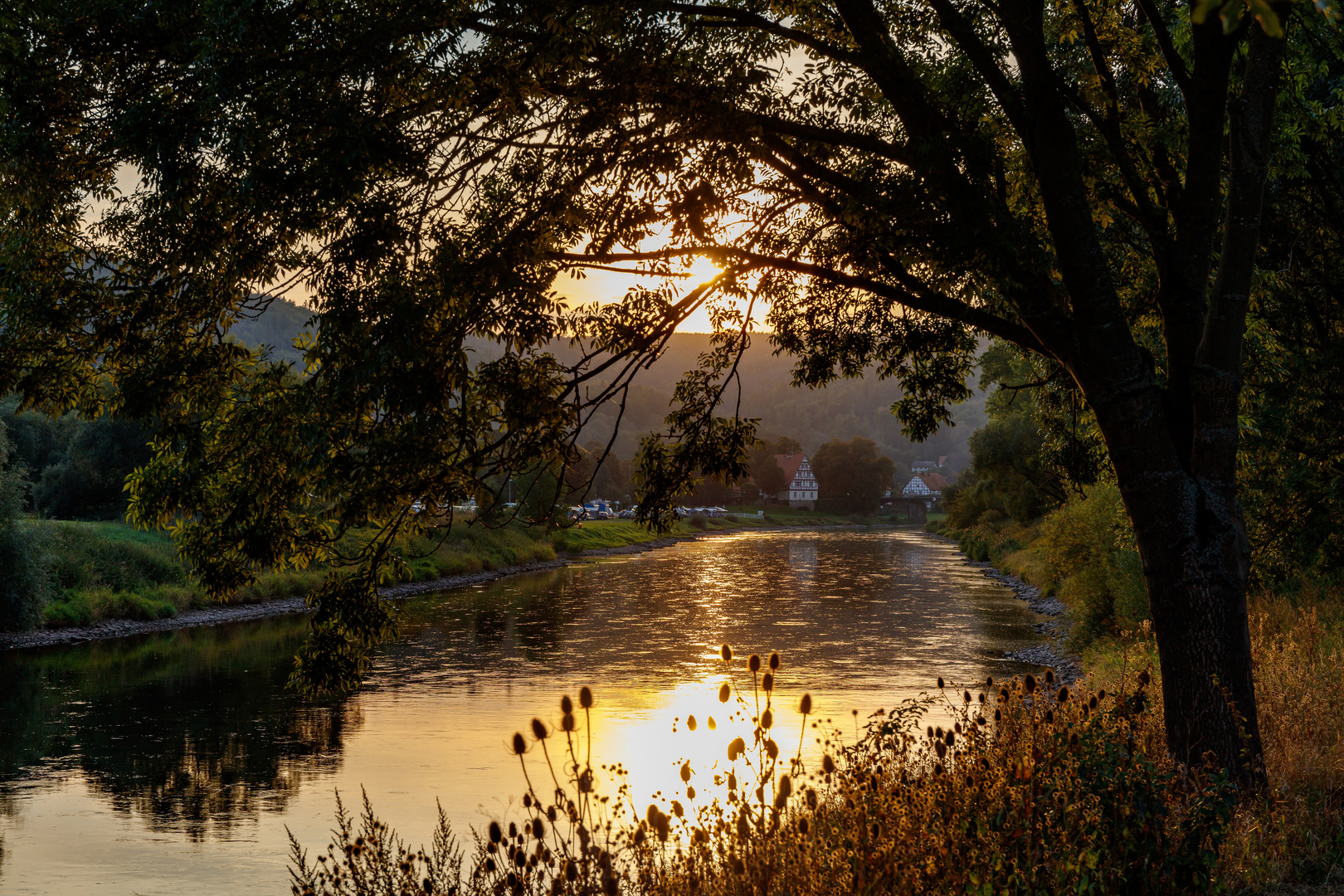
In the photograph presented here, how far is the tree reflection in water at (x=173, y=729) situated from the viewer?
53.1 ft

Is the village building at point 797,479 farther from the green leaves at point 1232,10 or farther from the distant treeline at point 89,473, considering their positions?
the green leaves at point 1232,10

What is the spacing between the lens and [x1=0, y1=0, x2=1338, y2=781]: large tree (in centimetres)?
800

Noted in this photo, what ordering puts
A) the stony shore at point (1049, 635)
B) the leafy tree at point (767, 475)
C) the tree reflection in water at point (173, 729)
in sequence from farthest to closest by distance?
1. the leafy tree at point (767, 475)
2. the stony shore at point (1049, 635)
3. the tree reflection in water at point (173, 729)

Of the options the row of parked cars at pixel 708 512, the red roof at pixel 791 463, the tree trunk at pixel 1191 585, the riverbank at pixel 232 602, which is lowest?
the riverbank at pixel 232 602

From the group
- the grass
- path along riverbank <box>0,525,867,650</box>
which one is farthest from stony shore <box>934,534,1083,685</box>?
path along riverbank <box>0,525,867,650</box>

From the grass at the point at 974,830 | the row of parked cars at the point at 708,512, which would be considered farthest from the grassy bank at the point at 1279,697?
the row of parked cars at the point at 708,512

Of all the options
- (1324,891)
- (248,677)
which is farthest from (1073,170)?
(248,677)

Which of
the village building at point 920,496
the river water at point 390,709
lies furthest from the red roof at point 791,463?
the river water at point 390,709

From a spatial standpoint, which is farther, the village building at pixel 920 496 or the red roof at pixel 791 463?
the red roof at pixel 791 463

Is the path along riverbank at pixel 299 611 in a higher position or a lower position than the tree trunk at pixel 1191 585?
lower

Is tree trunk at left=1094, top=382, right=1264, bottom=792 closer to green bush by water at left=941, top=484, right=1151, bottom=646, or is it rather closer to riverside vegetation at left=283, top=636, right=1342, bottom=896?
riverside vegetation at left=283, top=636, right=1342, bottom=896

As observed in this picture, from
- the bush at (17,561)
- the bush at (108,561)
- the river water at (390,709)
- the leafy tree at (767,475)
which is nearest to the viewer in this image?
the river water at (390,709)

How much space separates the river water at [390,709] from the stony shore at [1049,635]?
25.6 inches

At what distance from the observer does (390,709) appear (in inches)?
875
